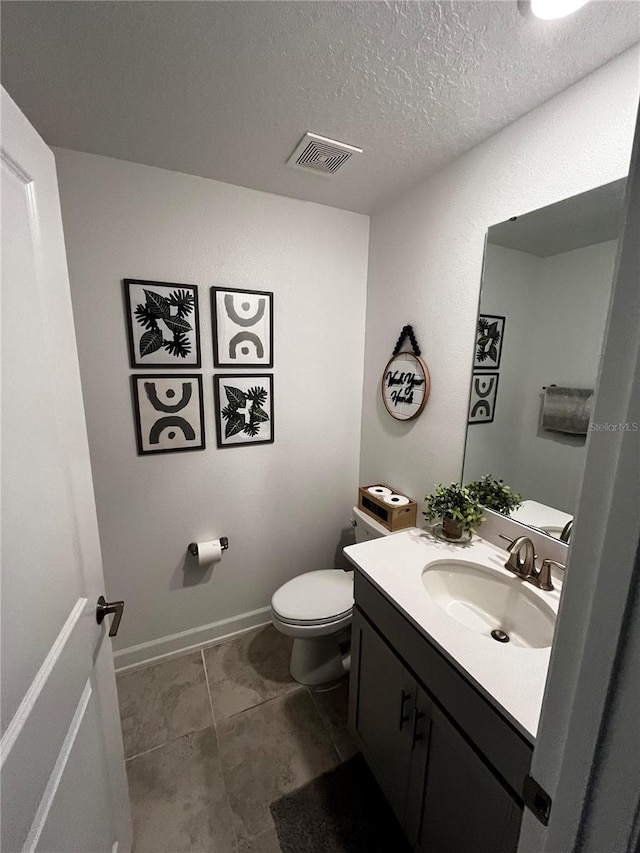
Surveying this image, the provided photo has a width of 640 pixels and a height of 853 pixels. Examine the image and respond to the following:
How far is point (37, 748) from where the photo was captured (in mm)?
578

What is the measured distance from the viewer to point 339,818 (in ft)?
3.84

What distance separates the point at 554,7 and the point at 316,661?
2.43 meters

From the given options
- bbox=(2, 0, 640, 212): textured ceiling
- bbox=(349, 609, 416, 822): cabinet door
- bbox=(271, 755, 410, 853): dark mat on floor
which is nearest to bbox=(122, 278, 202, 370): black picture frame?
bbox=(2, 0, 640, 212): textured ceiling

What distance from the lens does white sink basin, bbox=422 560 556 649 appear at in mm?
1042

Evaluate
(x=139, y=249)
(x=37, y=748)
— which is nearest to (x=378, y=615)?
(x=37, y=748)

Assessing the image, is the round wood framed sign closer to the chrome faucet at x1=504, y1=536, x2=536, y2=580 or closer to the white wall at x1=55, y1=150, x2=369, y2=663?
the white wall at x1=55, y1=150, x2=369, y2=663

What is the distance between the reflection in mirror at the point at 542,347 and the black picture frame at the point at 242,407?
1.03m

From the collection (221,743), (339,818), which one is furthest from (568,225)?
(221,743)

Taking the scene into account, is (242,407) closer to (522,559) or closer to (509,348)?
(509,348)

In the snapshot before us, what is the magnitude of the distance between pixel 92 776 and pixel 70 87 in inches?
76.3

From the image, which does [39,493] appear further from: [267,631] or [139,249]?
[267,631]

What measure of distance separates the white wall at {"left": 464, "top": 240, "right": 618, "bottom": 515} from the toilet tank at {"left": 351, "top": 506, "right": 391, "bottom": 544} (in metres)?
0.51

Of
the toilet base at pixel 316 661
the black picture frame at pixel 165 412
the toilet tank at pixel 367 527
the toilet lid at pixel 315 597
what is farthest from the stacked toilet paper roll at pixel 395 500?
the black picture frame at pixel 165 412

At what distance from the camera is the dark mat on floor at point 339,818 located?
1105 mm
